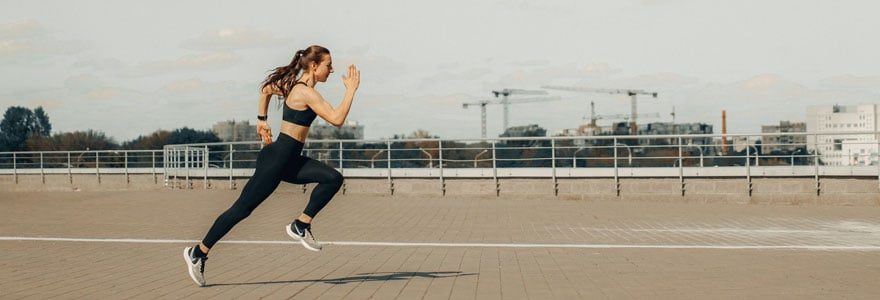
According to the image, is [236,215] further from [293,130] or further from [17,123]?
[17,123]

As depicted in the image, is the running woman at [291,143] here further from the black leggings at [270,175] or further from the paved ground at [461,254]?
the paved ground at [461,254]

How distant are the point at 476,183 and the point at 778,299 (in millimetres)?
16430

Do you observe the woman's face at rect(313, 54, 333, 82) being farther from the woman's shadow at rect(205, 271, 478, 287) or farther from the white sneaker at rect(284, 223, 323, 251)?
the woman's shadow at rect(205, 271, 478, 287)

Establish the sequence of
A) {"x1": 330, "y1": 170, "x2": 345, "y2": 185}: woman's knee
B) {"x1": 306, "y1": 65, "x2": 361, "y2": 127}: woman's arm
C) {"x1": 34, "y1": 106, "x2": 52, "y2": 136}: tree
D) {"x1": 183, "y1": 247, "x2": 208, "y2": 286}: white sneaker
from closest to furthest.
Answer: {"x1": 306, "y1": 65, "x2": 361, "y2": 127}: woman's arm, {"x1": 183, "y1": 247, "x2": 208, "y2": 286}: white sneaker, {"x1": 330, "y1": 170, "x2": 345, "y2": 185}: woman's knee, {"x1": 34, "y1": 106, "x2": 52, "y2": 136}: tree

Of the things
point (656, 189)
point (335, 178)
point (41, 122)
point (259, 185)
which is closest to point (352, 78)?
point (335, 178)

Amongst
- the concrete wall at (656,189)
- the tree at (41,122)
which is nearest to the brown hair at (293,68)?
the concrete wall at (656,189)

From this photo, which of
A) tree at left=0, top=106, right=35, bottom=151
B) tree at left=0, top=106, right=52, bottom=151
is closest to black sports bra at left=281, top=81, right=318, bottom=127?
tree at left=0, top=106, right=52, bottom=151

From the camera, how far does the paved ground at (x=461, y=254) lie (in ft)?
25.4

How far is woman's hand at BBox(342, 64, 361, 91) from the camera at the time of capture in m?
7.46

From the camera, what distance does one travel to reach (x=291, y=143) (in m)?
7.60

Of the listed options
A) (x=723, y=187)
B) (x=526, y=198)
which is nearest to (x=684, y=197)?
(x=723, y=187)

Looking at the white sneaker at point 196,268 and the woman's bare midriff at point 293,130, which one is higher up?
the woman's bare midriff at point 293,130

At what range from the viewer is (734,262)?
9719 mm

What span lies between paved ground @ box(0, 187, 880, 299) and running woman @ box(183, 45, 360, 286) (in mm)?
495
